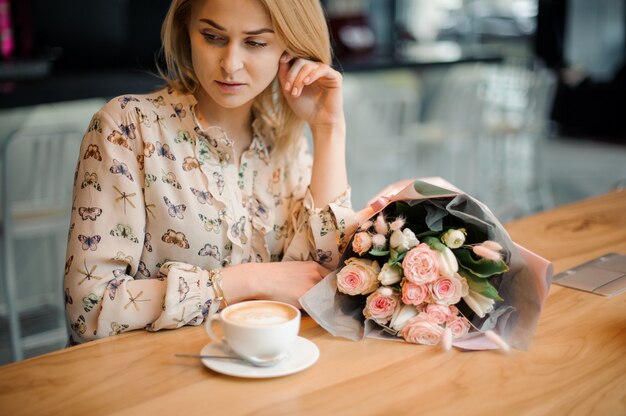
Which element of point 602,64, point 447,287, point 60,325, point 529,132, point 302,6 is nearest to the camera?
point 447,287

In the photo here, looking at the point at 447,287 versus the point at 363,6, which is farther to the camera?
the point at 363,6

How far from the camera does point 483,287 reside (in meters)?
1.22

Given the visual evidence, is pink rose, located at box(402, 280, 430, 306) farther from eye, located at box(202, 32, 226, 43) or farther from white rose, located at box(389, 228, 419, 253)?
eye, located at box(202, 32, 226, 43)

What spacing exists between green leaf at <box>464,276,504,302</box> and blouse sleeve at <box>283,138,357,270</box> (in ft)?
0.97

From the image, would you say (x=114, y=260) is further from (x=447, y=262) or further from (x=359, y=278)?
(x=447, y=262)

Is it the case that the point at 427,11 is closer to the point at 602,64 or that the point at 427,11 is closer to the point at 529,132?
the point at 602,64

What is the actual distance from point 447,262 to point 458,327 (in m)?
0.11

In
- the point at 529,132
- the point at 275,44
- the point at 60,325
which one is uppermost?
the point at 275,44

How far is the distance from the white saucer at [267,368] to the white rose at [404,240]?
0.20m

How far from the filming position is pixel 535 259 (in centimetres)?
122

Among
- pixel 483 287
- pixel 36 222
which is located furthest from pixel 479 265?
pixel 36 222

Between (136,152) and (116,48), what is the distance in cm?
425

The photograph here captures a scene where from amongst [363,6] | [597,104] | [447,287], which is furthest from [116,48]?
[597,104]

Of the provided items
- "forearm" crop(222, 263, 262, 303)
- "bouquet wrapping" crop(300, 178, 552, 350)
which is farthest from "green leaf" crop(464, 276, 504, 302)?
"forearm" crop(222, 263, 262, 303)
